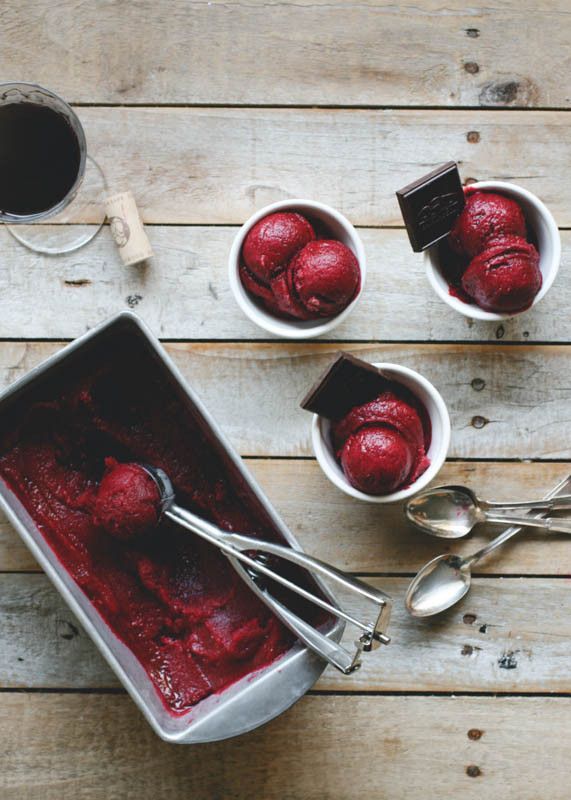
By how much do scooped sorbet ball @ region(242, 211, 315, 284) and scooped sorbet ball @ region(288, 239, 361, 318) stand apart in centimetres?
2

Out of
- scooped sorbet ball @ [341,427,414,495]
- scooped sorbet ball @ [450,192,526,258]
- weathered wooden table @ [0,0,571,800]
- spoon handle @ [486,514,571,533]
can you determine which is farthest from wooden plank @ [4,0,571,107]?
spoon handle @ [486,514,571,533]

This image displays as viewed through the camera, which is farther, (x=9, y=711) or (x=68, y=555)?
(x=9, y=711)

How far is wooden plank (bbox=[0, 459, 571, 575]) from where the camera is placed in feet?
4.38

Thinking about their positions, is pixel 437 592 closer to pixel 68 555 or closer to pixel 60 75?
pixel 68 555

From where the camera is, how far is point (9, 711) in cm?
134

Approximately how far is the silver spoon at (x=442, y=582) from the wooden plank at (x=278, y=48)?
26.3 inches

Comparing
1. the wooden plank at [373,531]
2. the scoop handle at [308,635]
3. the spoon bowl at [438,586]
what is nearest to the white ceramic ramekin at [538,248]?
the wooden plank at [373,531]

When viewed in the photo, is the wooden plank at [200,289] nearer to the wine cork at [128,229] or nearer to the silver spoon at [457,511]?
the wine cork at [128,229]

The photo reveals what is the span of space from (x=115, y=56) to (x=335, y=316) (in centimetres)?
52

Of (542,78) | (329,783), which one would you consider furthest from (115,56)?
(329,783)

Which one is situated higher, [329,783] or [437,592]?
[437,592]

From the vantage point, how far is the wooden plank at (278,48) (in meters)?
1.35

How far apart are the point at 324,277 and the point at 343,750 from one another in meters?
0.70

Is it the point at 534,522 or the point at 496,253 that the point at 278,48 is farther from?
the point at 534,522
